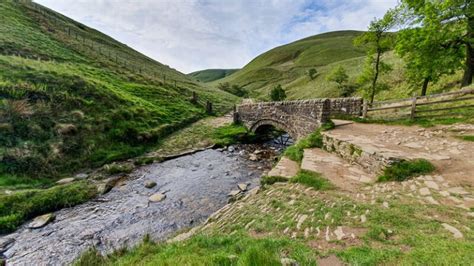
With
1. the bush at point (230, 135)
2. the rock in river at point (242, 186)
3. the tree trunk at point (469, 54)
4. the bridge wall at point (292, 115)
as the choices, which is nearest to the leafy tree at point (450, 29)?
the tree trunk at point (469, 54)

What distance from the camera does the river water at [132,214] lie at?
6.35 metres

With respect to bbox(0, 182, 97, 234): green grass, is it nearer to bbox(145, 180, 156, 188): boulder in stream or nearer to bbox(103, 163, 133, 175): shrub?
bbox(103, 163, 133, 175): shrub

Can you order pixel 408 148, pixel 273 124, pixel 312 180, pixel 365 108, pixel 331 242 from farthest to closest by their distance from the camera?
1. pixel 273 124
2. pixel 365 108
3. pixel 408 148
4. pixel 312 180
5. pixel 331 242

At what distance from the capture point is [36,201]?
26.1 feet

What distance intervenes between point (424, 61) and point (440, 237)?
17.3 m

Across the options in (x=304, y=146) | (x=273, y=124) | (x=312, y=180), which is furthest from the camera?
(x=273, y=124)

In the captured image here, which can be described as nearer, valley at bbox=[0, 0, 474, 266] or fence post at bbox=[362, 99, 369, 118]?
valley at bbox=[0, 0, 474, 266]

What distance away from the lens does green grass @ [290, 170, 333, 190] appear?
6.50 meters

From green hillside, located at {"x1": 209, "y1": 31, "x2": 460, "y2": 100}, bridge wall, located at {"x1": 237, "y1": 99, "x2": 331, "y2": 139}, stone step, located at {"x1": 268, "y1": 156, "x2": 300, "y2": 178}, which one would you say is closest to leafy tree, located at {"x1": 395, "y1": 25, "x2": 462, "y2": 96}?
green hillside, located at {"x1": 209, "y1": 31, "x2": 460, "y2": 100}

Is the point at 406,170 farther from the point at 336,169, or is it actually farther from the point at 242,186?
the point at 242,186

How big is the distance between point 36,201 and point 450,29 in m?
25.6

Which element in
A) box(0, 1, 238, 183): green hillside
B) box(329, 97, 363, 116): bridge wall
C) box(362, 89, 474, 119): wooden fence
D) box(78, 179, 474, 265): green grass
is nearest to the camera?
box(78, 179, 474, 265): green grass

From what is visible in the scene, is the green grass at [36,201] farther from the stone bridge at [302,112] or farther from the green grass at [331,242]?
the stone bridge at [302,112]

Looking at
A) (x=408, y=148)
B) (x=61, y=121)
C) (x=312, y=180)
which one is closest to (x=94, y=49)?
(x=61, y=121)
